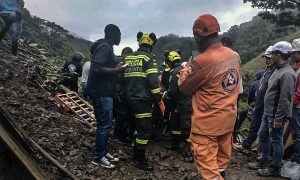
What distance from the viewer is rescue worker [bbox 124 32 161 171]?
20.6 feet

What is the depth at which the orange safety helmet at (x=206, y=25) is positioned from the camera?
4211mm

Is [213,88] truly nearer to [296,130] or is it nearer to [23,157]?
[23,157]

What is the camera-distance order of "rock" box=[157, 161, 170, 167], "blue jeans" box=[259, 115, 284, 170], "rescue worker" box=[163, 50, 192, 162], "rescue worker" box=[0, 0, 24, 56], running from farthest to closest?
"rescue worker" box=[0, 0, 24, 56]
"rescue worker" box=[163, 50, 192, 162]
"rock" box=[157, 161, 170, 167]
"blue jeans" box=[259, 115, 284, 170]

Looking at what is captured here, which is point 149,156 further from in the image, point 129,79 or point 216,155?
point 216,155

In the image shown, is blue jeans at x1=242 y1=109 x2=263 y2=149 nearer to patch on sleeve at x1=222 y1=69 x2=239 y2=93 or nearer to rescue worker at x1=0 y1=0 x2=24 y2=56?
patch on sleeve at x1=222 y1=69 x2=239 y2=93

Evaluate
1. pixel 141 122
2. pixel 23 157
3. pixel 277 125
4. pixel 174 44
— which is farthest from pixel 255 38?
pixel 23 157

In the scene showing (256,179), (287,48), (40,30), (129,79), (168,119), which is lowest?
(256,179)

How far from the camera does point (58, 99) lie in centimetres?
855

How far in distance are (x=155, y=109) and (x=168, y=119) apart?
1.18 ft

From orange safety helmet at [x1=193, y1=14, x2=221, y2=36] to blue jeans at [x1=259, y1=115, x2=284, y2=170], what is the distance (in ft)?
8.10

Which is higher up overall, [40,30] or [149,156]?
[40,30]

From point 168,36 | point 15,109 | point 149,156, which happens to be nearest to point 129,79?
point 149,156

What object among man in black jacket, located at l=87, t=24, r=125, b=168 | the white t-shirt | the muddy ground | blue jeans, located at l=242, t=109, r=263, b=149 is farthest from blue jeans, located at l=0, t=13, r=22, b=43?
blue jeans, located at l=242, t=109, r=263, b=149

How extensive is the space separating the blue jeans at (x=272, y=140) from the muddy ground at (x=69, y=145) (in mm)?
399
